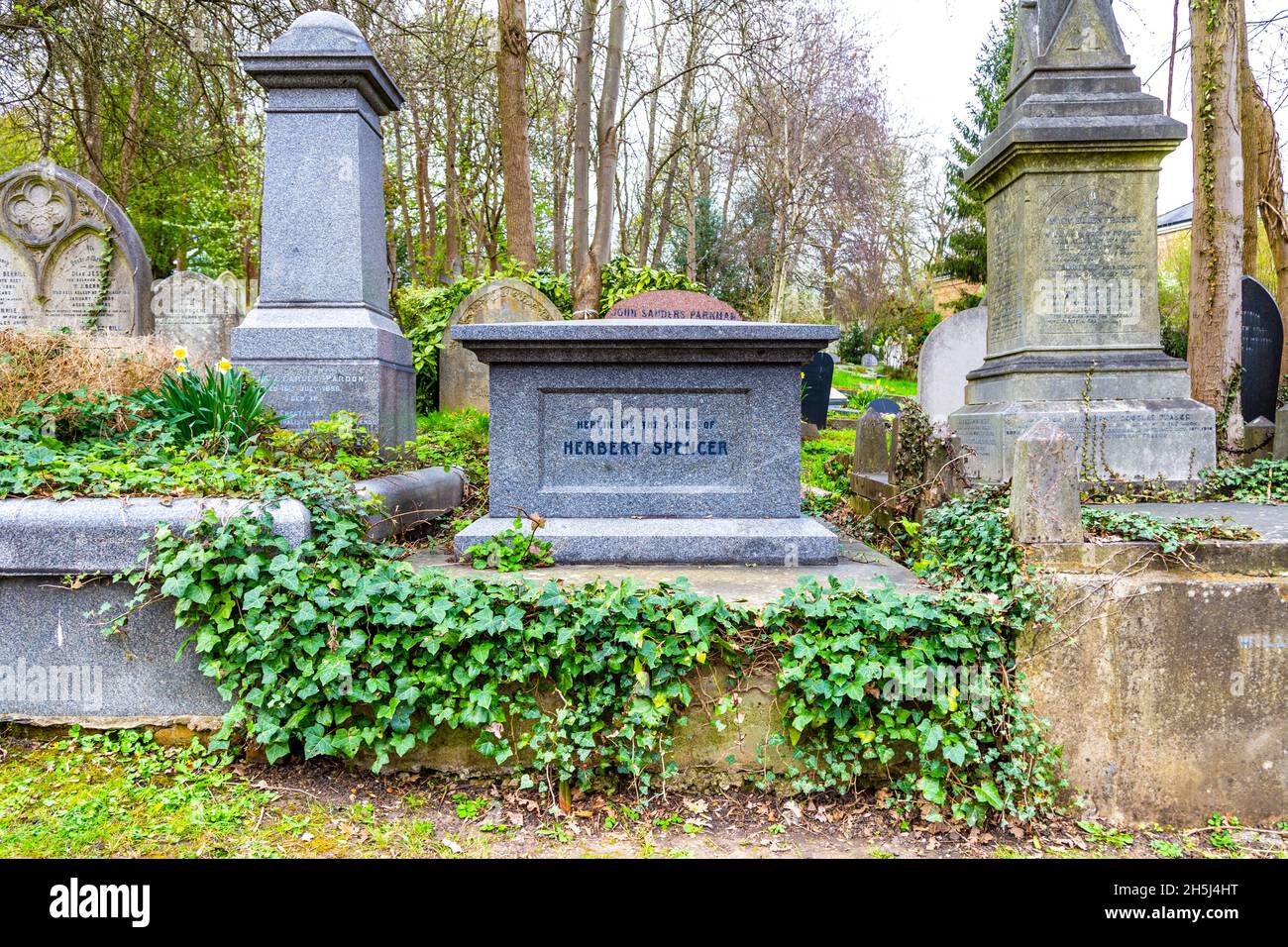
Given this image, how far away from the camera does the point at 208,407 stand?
4141mm

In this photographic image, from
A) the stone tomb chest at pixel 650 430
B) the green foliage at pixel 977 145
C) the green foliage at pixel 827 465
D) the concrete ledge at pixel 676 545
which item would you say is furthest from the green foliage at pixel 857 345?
the concrete ledge at pixel 676 545

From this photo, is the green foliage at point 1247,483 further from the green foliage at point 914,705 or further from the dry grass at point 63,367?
the dry grass at point 63,367

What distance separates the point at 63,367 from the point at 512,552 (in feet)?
9.81

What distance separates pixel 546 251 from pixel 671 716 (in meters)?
24.5

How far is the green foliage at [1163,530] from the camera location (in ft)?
10.1

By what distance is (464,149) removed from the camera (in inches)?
808

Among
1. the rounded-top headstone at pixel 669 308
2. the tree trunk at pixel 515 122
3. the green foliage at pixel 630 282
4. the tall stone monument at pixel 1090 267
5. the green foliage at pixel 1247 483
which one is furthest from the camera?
the green foliage at pixel 630 282

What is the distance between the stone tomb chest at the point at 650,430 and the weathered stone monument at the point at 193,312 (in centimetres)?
962

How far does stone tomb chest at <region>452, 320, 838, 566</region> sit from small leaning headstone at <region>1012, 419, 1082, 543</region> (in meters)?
1.01

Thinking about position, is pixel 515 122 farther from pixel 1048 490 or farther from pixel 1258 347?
pixel 1048 490

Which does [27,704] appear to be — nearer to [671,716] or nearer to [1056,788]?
[671,716]

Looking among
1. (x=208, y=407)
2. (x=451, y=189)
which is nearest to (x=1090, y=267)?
(x=208, y=407)

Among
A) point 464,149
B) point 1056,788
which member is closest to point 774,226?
point 464,149

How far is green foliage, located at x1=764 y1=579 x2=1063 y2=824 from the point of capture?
2762 millimetres
